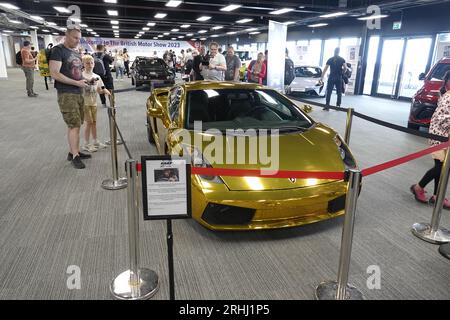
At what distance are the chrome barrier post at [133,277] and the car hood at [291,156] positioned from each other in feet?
2.49

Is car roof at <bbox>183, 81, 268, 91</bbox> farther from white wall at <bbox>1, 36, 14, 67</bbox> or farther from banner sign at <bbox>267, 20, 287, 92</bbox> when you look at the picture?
white wall at <bbox>1, 36, 14, 67</bbox>

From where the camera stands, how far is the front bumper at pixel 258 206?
249 centimetres

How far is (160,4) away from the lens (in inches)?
562

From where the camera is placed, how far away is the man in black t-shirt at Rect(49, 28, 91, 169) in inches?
156

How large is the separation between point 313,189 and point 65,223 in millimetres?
2144

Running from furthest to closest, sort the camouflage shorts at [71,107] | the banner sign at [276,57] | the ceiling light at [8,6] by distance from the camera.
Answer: the ceiling light at [8,6] < the banner sign at [276,57] < the camouflage shorts at [71,107]

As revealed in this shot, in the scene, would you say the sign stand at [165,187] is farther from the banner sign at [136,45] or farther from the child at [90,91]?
the banner sign at [136,45]

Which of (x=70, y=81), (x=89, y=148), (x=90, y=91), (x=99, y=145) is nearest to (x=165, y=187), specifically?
(x=70, y=81)

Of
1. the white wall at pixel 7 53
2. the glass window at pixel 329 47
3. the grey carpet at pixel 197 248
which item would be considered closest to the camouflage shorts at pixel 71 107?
the grey carpet at pixel 197 248

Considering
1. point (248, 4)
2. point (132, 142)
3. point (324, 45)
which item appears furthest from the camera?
point (324, 45)

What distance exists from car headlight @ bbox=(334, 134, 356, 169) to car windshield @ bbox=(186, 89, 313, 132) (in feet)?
1.16

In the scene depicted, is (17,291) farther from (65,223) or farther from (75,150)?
(75,150)

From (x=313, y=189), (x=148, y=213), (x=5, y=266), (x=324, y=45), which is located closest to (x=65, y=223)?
(x=5, y=266)

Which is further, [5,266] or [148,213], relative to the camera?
[5,266]
